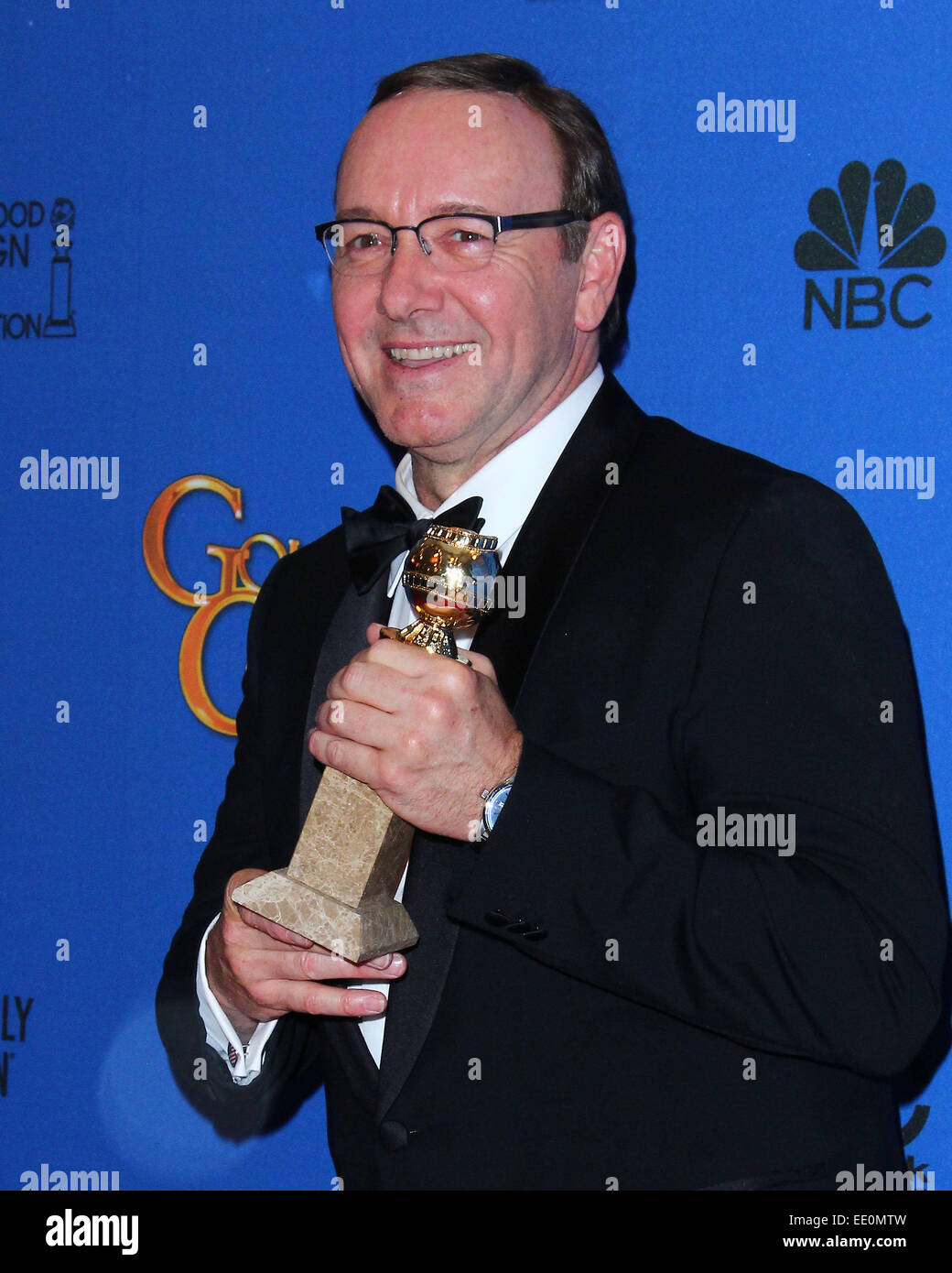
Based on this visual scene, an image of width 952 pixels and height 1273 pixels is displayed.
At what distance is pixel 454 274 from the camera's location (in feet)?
5.10

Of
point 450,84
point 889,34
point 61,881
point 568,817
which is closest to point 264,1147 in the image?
point 61,881

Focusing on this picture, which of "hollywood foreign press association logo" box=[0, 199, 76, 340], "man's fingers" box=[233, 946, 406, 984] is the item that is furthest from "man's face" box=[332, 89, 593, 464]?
"hollywood foreign press association logo" box=[0, 199, 76, 340]

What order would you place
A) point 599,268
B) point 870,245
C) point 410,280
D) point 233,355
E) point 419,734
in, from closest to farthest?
point 419,734 → point 410,280 → point 599,268 → point 870,245 → point 233,355

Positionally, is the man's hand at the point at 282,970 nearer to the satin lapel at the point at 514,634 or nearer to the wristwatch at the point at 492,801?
the satin lapel at the point at 514,634

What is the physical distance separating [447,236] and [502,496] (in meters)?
0.31

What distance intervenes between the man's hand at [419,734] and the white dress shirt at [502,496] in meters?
0.31

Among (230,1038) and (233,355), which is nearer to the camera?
(230,1038)

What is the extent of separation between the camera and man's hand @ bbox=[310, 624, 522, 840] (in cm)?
120

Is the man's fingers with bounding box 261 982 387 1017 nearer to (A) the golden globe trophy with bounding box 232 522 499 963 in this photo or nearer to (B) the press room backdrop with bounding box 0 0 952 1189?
(A) the golden globe trophy with bounding box 232 522 499 963

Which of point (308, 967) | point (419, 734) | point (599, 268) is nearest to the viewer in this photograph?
point (419, 734)

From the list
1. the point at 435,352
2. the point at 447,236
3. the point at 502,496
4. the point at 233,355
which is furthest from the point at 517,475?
the point at 233,355

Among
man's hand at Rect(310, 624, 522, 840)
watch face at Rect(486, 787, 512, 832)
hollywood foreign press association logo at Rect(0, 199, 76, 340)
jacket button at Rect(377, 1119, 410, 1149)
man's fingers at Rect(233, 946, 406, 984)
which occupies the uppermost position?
hollywood foreign press association logo at Rect(0, 199, 76, 340)

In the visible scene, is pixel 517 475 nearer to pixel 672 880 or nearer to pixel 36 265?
pixel 672 880
